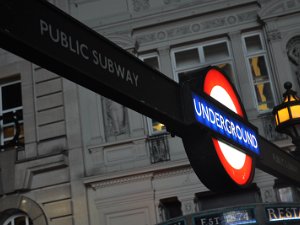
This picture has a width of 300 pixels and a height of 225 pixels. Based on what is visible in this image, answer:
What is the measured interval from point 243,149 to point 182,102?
0.65 metres

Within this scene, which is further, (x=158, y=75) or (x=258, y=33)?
(x=258, y=33)

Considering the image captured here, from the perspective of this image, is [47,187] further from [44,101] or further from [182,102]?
[182,102]

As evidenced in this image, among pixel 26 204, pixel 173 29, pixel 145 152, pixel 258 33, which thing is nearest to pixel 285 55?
pixel 258 33

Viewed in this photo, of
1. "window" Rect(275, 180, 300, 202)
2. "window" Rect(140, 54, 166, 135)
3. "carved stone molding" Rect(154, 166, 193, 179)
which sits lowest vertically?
"window" Rect(275, 180, 300, 202)

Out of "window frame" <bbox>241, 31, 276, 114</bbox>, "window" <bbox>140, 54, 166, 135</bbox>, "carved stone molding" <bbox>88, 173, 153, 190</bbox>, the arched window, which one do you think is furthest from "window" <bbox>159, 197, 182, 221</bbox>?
the arched window

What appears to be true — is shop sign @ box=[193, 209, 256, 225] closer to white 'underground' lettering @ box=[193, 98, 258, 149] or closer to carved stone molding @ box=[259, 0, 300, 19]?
carved stone molding @ box=[259, 0, 300, 19]

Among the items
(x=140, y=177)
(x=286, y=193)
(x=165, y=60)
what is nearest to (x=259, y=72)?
(x=165, y=60)

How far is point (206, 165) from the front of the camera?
2773mm

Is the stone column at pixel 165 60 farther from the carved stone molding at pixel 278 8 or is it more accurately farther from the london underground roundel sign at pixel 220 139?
the london underground roundel sign at pixel 220 139

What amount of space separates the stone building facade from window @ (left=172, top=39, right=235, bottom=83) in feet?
0.09

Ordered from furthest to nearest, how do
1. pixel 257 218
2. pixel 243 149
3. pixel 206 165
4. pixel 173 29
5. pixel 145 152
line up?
pixel 173 29
pixel 145 152
pixel 257 218
pixel 243 149
pixel 206 165

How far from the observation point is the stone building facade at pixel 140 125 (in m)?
12.6

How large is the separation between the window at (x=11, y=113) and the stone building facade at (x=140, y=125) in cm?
13

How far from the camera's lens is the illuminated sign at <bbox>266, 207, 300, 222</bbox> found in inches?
346
